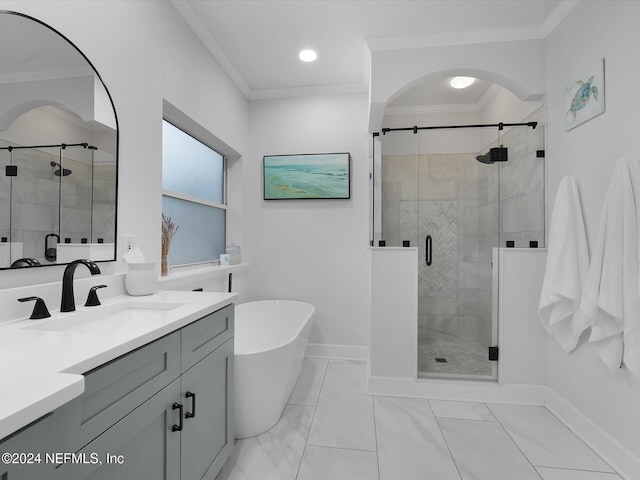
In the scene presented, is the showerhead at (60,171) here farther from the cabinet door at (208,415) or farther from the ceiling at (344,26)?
the ceiling at (344,26)

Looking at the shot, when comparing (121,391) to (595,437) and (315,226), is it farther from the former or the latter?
(315,226)

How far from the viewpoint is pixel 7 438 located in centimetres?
54

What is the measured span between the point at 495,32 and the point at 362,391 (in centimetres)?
282

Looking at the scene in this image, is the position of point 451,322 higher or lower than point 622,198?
lower

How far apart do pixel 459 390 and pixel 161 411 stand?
6.91 feet

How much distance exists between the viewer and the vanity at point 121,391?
60cm

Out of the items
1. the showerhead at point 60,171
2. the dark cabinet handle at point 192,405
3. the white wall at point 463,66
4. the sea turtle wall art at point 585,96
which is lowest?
the dark cabinet handle at point 192,405

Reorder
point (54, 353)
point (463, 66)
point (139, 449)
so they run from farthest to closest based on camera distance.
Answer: point (463, 66), point (139, 449), point (54, 353)

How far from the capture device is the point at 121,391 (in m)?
0.86

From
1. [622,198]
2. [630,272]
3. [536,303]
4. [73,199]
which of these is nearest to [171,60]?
[73,199]

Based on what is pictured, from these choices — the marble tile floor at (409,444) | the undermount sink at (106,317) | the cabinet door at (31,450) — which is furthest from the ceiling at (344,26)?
the marble tile floor at (409,444)

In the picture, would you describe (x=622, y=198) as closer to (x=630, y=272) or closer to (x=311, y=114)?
(x=630, y=272)

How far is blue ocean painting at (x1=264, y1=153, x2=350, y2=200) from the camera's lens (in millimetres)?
3145

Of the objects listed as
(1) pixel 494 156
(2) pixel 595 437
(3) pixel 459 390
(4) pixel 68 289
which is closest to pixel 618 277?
(2) pixel 595 437
